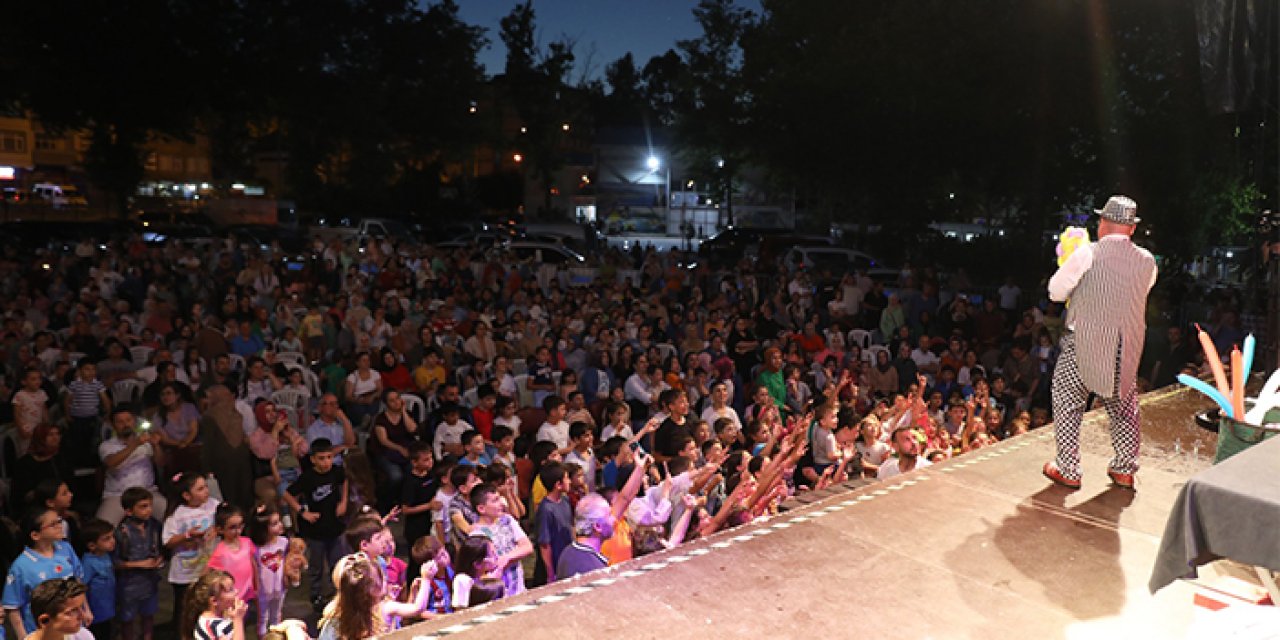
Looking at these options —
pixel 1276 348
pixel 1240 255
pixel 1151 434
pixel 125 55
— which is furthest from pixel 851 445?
pixel 125 55

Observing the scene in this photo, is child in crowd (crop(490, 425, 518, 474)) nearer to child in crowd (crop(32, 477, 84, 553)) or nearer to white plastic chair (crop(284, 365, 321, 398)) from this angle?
child in crowd (crop(32, 477, 84, 553))

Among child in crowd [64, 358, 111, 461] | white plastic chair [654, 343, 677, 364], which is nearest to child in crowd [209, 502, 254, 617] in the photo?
child in crowd [64, 358, 111, 461]

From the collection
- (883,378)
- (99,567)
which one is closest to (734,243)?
(883,378)

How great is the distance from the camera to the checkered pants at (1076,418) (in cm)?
451

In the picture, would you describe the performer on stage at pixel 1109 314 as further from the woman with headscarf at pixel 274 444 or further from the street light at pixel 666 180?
the street light at pixel 666 180

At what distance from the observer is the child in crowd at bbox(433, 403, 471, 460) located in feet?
23.6

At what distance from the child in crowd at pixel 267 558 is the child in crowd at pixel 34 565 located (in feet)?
2.96

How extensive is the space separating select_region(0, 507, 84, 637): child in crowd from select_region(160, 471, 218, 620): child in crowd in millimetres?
613

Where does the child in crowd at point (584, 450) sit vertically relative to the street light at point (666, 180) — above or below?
below

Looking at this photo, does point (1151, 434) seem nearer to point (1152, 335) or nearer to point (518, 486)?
point (518, 486)

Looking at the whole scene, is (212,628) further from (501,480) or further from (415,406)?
(415,406)

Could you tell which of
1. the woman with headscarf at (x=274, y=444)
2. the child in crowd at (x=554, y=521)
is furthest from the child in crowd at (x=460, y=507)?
the woman with headscarf at (x=274, y=444)

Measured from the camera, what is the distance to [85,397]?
7.66 metres

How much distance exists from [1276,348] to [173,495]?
7.22m
